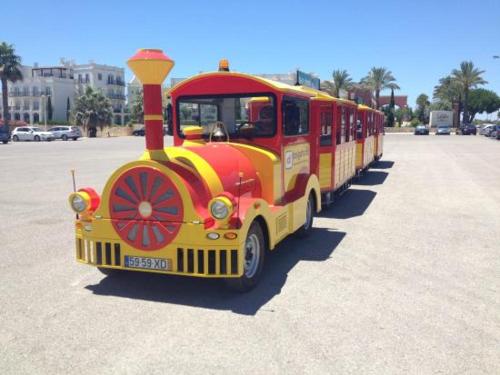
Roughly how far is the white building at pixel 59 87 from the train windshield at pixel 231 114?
86.6 metres

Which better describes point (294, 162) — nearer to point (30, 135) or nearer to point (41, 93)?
point (30, 135)

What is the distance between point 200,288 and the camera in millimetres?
5266

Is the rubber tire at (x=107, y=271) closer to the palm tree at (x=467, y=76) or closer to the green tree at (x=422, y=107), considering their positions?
the palm tree at (x=467, y=76)

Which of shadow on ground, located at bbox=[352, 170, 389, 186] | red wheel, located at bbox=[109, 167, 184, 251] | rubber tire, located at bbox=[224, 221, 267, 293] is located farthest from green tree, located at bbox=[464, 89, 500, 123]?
red wheel, located at bbox=[109, 167, 184, 251]

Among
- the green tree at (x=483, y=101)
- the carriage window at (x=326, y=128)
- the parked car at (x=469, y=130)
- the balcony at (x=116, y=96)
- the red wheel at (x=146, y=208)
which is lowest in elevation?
the red wheel at (x=146, y=208)

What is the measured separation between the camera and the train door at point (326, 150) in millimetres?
8953

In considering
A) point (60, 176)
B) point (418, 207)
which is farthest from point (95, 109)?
point (418, 207)

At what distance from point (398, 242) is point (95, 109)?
58714 millimetres

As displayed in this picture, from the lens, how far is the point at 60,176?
51.1 feet

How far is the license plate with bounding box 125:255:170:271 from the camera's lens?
4863mm

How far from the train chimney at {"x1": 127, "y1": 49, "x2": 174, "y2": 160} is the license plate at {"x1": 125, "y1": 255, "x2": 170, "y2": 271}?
107 cm

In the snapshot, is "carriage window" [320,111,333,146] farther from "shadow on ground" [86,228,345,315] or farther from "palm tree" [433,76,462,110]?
"palm tree" [433,76,462,110]

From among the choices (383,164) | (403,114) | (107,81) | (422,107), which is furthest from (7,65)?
(422,107)

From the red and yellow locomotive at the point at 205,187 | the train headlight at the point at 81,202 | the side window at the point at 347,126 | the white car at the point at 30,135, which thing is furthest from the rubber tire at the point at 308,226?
the white car at the point at 30,135
